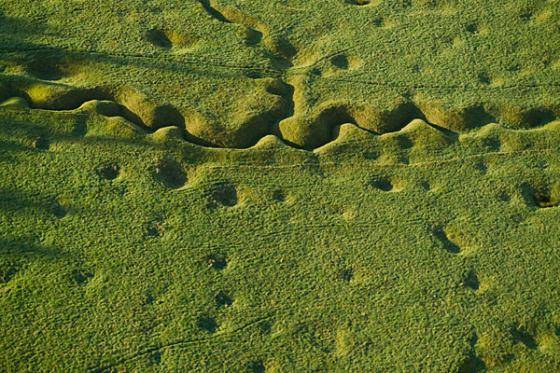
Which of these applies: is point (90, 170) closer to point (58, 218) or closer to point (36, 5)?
point (58, 218)

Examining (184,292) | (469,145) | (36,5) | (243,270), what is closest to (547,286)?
(469,145)

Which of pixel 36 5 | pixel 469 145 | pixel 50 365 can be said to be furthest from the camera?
pixel 36 5

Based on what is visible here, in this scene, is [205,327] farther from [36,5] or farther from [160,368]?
[36,5]

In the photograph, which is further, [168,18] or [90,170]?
[168,18]

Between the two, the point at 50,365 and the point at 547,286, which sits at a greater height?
the point at 547,286

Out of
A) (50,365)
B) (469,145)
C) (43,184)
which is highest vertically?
(469,145)

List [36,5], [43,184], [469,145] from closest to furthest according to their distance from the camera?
1. [43,184]
2. [469,145]
3. [36,5]
